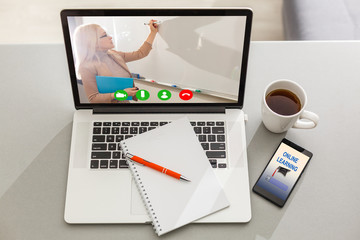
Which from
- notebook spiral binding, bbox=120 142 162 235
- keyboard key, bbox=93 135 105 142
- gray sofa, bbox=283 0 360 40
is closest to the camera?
notebook spiral binding, bbox=120 142 162 235

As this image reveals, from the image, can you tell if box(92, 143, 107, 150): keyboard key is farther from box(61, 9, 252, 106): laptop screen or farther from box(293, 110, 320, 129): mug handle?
box(293, 110, 320, 129): mug handle

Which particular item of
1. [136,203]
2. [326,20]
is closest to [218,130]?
[136,203]

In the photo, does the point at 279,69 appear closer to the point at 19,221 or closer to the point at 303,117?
the point at 303,117

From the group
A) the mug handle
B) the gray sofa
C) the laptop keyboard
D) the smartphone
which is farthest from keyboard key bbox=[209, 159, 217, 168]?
the gray sofa

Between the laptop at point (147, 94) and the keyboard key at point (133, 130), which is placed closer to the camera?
the laptop at point (147, 94)

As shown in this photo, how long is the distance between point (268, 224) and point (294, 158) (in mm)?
177

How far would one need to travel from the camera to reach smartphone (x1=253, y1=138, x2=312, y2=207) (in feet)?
3.02

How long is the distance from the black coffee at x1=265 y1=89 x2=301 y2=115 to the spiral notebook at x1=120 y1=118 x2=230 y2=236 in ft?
0.67

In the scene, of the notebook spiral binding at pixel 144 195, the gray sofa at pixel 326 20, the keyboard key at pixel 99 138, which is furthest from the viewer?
the gray sofa at pixel 326 20

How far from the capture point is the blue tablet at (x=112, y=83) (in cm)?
94

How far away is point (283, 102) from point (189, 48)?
264mm

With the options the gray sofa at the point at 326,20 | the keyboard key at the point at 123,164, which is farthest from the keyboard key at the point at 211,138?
the gray sofa at the point at 326,20

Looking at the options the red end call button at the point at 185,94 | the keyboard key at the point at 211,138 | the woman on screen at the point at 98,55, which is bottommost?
the keyboard key at the point at 211,138

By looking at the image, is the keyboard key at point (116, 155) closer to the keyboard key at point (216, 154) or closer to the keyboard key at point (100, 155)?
the keyboard key at point (100, 155)
